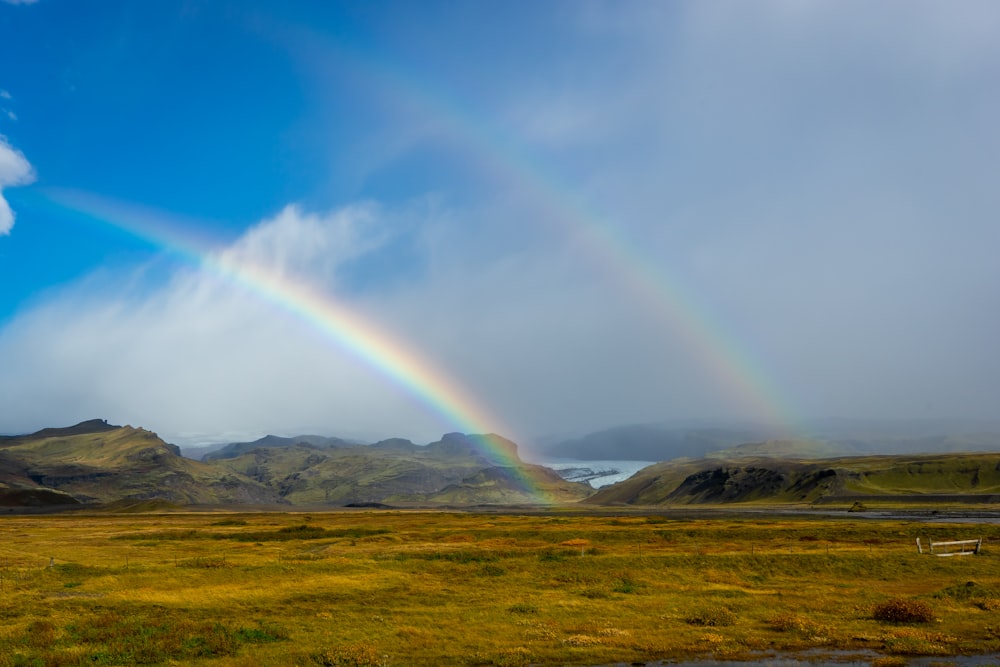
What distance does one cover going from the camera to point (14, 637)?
32.4 meters

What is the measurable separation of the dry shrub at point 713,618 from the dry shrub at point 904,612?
8.22m

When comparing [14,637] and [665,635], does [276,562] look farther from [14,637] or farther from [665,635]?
[665,635]

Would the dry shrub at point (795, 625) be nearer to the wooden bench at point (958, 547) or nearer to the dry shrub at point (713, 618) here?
the dry shrub at point (713, 618)

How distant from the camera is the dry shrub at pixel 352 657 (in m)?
28.9

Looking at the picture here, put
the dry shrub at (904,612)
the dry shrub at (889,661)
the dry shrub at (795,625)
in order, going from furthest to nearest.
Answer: the dry shrub at (904,612)
the dry shrub at (795,625)
the dry shrub at (889,661)

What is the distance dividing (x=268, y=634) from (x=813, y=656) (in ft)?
91.5

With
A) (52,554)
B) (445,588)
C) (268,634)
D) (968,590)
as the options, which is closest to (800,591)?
(968,590)

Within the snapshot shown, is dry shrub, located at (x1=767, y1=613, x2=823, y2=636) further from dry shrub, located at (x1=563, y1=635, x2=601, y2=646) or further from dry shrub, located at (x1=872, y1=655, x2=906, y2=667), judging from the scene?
dry shrub, located at (x1=563, y1=635, x2=601, y2=646)

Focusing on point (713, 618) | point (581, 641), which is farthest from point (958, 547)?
point (581, 641)

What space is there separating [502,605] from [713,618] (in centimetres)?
1366

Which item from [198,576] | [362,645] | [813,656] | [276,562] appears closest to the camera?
[813,656]

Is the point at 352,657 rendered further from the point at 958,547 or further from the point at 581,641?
the point at 958,547

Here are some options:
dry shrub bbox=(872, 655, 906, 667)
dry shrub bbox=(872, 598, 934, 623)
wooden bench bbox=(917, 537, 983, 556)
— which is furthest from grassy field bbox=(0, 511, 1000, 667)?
wooden bench bbox=(917, 537, 983, 556)

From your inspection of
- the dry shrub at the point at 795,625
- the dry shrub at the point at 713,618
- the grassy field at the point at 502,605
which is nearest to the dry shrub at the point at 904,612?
the grassy field at the point at 502,605
